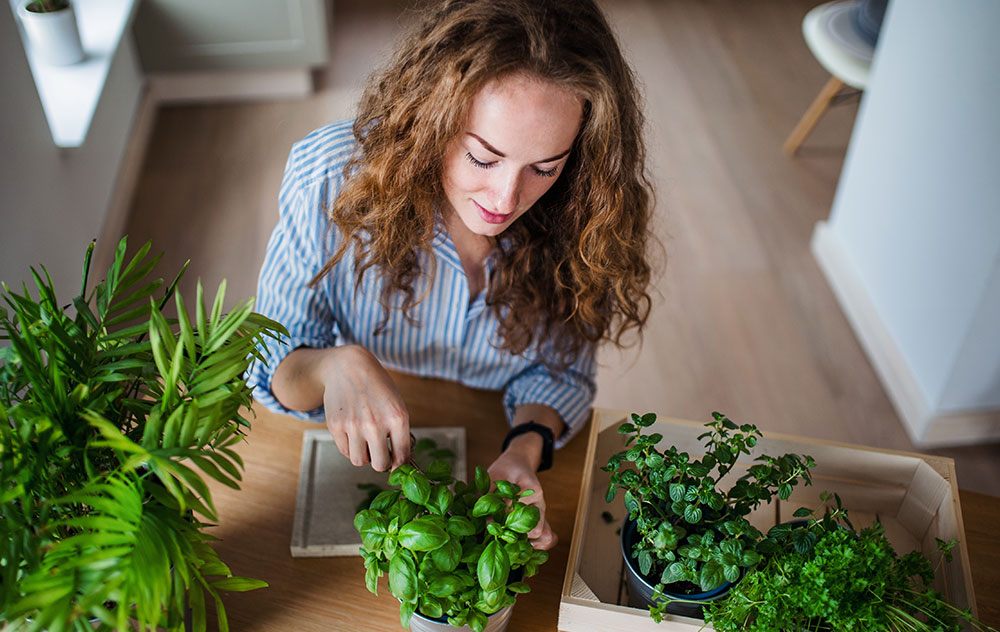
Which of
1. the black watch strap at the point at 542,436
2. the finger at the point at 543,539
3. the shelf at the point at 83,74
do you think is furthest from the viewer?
the shelf at the point at 83,74

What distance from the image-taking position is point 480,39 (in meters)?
1.08

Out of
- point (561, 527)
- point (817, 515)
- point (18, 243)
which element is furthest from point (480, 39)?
point (18, 243)

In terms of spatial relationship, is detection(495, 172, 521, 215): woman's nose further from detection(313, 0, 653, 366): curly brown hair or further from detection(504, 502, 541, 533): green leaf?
detection(504, 502, 541, 533): green leaf

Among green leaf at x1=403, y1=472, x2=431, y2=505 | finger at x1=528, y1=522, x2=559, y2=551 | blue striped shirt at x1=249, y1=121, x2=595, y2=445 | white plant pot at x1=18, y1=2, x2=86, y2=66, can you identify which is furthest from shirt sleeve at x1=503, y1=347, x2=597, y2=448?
white plant pot at x1=18, y1=2, x2=86, y2=66

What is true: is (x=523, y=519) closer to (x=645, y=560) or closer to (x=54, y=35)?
(x=645, y=560)

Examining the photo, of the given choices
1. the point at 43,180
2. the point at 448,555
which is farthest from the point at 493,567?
the point at 43,180

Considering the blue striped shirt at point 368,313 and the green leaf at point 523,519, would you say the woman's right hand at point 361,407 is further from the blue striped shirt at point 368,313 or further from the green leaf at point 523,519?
the green leaf at point 523,519

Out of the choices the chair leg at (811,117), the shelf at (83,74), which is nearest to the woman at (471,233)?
the shelf at (83,74)

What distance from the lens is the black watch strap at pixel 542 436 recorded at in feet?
4.27

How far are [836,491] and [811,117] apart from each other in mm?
2702

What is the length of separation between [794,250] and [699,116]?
91cm

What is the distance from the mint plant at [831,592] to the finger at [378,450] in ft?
1.46

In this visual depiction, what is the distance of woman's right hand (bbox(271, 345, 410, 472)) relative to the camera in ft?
3.70

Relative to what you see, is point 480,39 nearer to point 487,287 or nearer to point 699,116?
point 487,287
